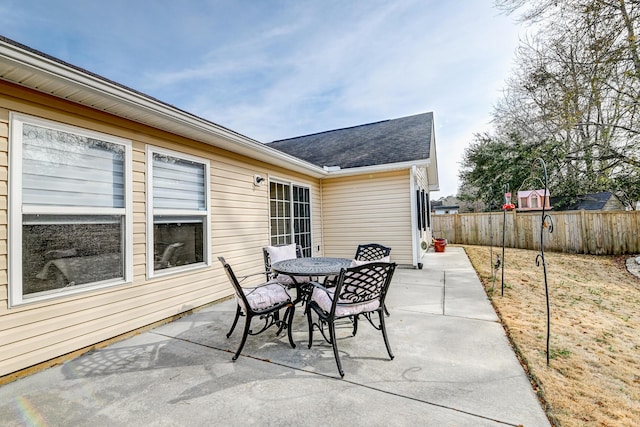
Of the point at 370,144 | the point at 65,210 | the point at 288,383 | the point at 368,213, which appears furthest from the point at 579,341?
the point at 370,144

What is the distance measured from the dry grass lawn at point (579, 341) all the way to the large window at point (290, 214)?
4099 mm

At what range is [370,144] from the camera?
27.5 ft

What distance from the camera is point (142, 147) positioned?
11.2ft

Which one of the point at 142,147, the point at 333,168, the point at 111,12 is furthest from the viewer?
the point at 333,168

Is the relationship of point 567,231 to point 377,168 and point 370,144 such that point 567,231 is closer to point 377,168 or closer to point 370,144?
point 370,144

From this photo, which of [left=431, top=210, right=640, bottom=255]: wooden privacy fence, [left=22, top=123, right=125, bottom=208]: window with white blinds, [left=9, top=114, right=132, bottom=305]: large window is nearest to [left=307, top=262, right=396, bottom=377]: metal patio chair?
[left=9, top=114, right=132, bottom=305]: large window

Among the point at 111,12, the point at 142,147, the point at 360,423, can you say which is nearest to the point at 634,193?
the point at 360,423

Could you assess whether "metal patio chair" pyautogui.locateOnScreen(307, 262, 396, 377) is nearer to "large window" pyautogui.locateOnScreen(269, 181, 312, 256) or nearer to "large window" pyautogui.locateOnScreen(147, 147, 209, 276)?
"large window" pyautogui.locateOnScreen(147, 147, 209, 276)

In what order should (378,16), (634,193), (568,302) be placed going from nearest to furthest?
(568,302)
(378,16)
(634,193)

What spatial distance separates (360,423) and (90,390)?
2131mm

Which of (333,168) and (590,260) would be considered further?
(590,260)

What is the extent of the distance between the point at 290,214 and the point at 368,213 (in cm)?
216

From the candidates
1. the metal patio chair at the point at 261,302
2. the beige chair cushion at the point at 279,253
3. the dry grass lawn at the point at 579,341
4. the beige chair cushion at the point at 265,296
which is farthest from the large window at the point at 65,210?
the dry grass lawn at the point at 579,341

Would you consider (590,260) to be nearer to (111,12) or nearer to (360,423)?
(360,423)
